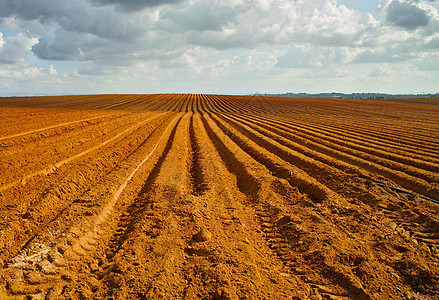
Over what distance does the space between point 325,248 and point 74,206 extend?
15.4 feet

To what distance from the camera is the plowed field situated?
3.47 metres

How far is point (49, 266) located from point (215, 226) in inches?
99.2

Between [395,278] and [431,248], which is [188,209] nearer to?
[395,278]

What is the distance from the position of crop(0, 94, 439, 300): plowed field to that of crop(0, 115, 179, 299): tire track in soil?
0.02 m

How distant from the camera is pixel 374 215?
18.3 feet

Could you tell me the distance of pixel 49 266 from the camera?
371cm

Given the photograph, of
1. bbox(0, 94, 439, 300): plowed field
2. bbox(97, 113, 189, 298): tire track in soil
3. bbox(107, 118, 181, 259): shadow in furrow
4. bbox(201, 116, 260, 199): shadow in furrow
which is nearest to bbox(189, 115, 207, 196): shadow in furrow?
bbox(0, 94, 439, 300): plowed field

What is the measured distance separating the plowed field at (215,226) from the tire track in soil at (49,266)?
2 cm

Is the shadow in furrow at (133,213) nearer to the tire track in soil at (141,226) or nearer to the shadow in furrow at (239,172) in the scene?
the tire track in soil at (141,226)

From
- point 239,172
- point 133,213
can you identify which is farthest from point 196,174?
point 133,213

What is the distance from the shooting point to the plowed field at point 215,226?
11.4 feet

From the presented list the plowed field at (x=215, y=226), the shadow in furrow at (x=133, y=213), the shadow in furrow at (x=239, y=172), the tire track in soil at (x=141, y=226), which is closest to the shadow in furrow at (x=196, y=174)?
the plowed field at (x=215, y=226)

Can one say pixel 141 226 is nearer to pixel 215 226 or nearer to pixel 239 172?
pixel 215 226

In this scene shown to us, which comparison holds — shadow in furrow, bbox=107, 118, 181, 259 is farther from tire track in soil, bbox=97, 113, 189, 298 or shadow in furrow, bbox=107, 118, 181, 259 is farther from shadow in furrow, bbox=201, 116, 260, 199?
shadow in furrow, bbox=201, 116, 260, 199
